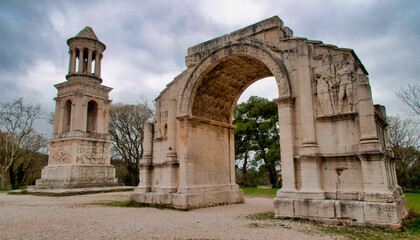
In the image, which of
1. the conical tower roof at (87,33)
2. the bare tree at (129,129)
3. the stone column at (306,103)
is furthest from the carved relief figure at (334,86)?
the bare tree at (129,129)

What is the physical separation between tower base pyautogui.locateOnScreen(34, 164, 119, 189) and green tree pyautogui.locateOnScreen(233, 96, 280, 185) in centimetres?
1367

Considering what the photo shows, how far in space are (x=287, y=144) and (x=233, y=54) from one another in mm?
3940

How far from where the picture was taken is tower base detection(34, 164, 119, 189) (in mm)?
18688

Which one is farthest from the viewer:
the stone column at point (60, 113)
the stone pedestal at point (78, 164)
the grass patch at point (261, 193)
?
the stone column at point (60, 113)

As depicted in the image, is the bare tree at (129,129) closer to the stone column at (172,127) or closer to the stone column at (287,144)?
the stone column at (172,127)

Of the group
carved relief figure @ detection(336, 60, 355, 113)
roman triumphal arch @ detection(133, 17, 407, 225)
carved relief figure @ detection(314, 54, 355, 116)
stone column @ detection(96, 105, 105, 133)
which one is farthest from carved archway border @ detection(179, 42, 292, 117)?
stone column @ detection(96, 105, 105, 133)

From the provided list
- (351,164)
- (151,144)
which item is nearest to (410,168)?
(351,164)

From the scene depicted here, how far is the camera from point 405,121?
82.7 ft

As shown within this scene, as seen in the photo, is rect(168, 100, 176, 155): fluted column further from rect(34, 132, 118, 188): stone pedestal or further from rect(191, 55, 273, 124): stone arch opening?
rect(34, 132, 118, 188): stone pedestal

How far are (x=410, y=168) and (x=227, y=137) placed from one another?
2294cm

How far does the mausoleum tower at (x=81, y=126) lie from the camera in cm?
1947

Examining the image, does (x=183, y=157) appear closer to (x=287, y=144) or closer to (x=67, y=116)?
(x=287, y=144)

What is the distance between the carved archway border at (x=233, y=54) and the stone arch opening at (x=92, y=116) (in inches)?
528

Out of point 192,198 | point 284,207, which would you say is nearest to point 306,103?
point 284,207
